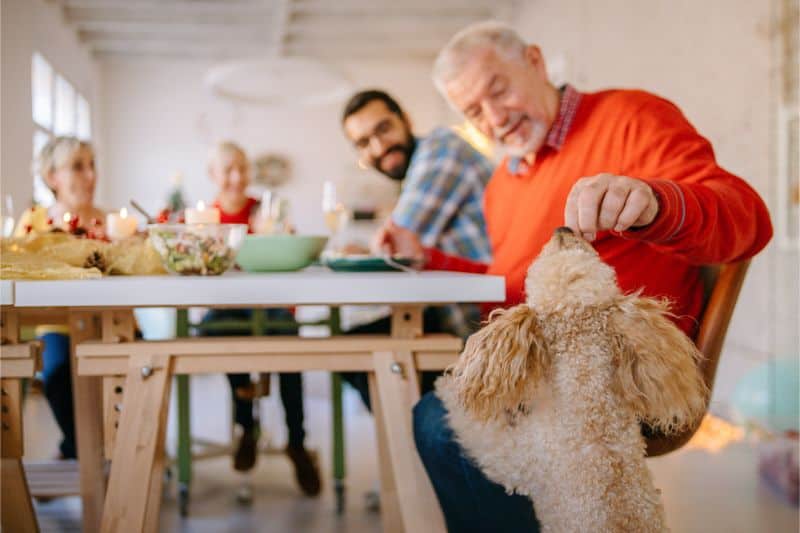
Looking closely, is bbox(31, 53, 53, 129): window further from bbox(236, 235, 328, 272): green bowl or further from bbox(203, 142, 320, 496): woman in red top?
bbox(236, 235, 328, 272): green bowl

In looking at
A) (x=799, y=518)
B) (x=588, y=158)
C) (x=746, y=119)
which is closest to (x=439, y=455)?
(x=588, y=158)

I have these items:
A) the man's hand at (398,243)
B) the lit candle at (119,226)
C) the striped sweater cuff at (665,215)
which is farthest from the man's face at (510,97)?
the lit candle at (119,226)

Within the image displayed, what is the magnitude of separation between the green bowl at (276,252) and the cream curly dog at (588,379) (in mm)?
757

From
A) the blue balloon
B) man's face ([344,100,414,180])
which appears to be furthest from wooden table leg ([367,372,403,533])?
the blue balloon

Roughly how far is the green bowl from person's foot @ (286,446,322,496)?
110cm

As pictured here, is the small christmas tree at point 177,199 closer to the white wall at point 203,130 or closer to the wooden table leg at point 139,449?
the white wall at point 203,130

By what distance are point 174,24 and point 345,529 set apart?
19.0 ft

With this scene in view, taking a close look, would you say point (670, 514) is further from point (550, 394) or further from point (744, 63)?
point (744, 63)

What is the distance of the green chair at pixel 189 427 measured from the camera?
2229mm

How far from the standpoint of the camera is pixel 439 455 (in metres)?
1.12

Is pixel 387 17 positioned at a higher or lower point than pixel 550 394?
higher

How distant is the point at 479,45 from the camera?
62.5 inches

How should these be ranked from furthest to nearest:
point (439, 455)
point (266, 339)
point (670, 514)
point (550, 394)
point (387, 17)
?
point (387, 17) < point (670, 514) < point (266, 339) < point (439, 455) < point (550, 394)

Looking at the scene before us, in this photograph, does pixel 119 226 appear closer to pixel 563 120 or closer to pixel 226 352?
pixel 226 352
